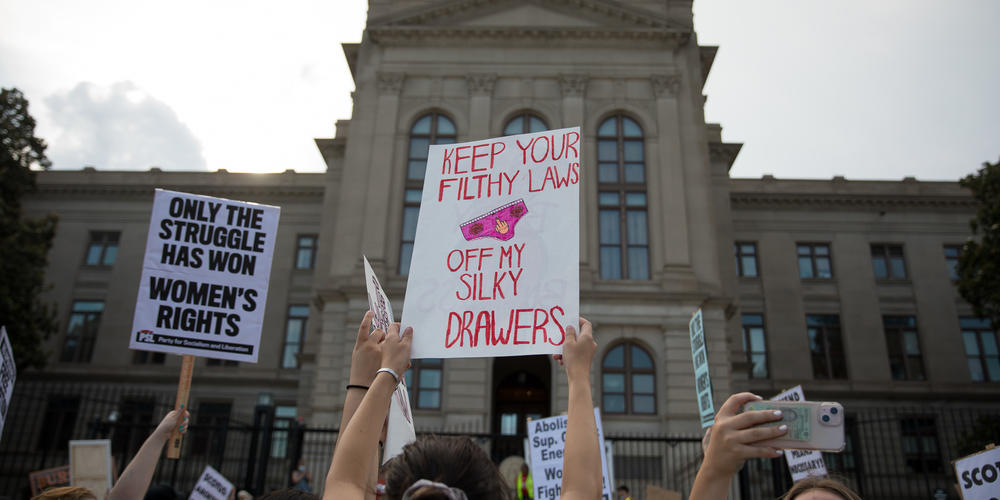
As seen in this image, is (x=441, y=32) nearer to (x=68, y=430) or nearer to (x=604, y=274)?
(x=604, y=274)

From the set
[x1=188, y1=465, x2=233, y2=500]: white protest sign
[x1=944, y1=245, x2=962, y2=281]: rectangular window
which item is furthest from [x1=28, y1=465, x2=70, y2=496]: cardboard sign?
[x1=944, y1=245, x2=962, y2=281]: rectangular window

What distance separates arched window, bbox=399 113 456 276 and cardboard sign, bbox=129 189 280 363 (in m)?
18.6

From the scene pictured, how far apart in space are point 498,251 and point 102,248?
42742 mm

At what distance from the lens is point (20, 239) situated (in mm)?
27312

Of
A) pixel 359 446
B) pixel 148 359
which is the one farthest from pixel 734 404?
pixel 148 359

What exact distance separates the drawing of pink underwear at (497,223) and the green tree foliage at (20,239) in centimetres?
2930

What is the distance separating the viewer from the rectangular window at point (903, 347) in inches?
1362

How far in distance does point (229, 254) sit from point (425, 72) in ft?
75.1

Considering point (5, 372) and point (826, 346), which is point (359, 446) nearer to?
point (5, 372)

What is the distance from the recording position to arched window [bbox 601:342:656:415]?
74.7ft

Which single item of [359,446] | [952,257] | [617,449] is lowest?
[359,446]

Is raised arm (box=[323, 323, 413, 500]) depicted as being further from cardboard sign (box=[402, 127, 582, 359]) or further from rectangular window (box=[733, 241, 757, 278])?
rectangular window (box=[733, 241, 757, 278])


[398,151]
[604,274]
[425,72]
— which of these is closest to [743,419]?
[604,274]

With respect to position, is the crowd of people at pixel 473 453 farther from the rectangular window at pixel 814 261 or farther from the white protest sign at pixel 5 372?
the rectangular window at pixel 814 261
